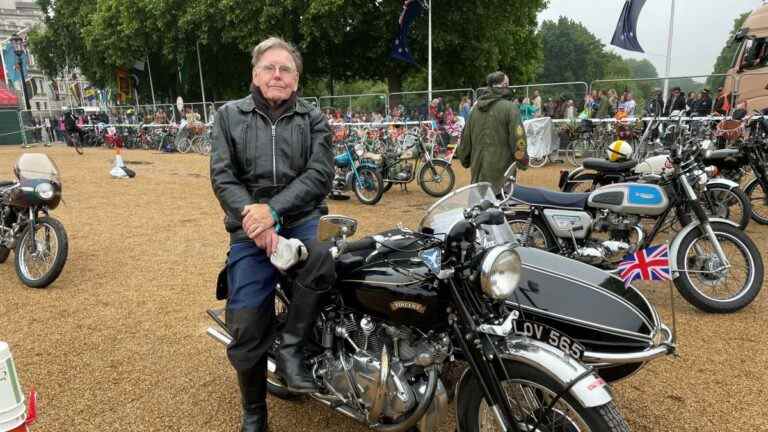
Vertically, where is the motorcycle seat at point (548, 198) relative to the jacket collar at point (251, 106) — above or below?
below

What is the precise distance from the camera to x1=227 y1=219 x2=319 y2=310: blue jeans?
248cm

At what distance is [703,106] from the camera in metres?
11.8

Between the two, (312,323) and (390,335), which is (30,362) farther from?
(390,335)

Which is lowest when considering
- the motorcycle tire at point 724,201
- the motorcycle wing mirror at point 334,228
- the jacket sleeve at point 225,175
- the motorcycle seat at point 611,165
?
the motorcycle tire at point 724,201

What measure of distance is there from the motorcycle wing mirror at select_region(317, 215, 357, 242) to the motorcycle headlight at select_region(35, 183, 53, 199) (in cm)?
402

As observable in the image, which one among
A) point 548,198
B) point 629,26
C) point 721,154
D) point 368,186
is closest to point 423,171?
point 368,186

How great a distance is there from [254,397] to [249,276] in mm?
671

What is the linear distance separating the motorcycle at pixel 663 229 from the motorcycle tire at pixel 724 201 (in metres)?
1.12

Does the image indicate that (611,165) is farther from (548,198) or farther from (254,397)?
(254,397)

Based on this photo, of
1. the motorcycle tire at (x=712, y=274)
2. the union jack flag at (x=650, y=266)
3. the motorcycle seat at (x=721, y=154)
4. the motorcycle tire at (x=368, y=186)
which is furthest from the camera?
the motorcycle tire at (x=368, y=186)

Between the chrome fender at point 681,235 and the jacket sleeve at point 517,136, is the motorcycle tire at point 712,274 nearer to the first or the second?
the chrome fender at point 681,235

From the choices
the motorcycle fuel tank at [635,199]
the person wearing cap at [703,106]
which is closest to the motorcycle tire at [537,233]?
the motorcycle fuel tank at [635,199]

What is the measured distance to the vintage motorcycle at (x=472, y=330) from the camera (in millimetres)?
1974

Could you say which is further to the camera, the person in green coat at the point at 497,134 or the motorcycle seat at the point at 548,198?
the person in green coat at the point at 497,134
